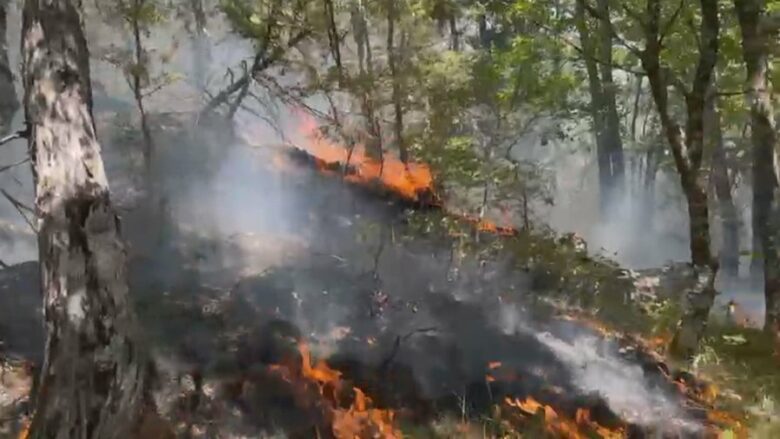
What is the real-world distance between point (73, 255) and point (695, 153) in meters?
6.95

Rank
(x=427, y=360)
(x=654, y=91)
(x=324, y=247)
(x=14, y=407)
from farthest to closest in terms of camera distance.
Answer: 1. (x=324, y=247)
2. (x=654, y=91)
3. (x=427, y=360)
4. (x=14, y=407)

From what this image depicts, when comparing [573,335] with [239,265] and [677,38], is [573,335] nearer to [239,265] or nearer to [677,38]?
[239,265]

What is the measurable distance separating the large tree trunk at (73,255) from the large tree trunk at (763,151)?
25.6 feet

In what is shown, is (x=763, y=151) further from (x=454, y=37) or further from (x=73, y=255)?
(x=454, y=37)

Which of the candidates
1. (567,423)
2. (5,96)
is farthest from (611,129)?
(5,96)

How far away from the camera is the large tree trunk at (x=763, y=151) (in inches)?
364

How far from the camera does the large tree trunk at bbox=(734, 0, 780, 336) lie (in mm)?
9250

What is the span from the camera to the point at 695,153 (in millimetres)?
8477

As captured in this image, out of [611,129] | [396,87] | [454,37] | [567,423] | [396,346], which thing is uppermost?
[454,37]

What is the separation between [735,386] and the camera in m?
8.41

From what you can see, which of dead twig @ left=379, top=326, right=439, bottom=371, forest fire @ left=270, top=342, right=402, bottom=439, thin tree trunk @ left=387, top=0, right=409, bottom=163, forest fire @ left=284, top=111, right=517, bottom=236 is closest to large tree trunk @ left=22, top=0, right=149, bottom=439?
forest fire @ left=270, top=342, right=402, bottom=439

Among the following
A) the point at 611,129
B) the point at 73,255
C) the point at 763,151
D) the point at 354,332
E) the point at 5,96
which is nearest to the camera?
the point at 73,255

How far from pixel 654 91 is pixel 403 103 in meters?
5.59

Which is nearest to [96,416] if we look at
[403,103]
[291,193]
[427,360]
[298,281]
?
[427,360]
